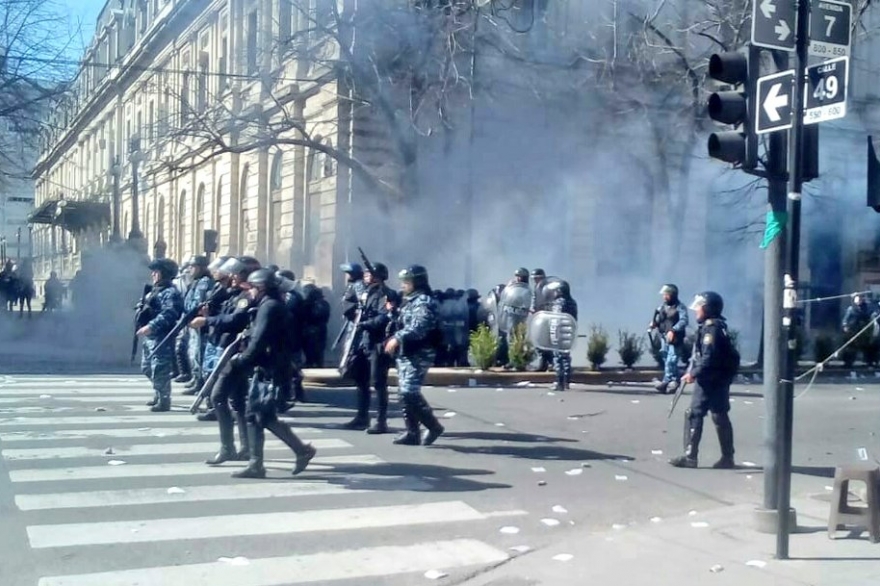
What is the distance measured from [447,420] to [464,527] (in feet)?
15.6

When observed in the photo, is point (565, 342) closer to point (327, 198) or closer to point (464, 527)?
point (464, 527)

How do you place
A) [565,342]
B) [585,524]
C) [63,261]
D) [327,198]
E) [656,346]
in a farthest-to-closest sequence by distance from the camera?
[63,261] < [327,198] < [656,346] < [565,342] < [585,524]

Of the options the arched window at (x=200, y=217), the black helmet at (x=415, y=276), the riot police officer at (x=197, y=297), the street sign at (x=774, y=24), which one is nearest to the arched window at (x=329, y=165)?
the riot police officer at (x=197, y=297)

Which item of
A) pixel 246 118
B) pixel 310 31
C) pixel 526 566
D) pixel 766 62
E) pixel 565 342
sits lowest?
pixel 526 566

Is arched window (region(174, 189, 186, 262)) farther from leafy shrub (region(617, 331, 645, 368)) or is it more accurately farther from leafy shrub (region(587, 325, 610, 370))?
leafy shrub (region(587, 325, 610, 370))

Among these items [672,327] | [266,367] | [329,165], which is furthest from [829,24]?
[329,165]

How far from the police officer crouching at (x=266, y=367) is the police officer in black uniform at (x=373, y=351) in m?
2.19

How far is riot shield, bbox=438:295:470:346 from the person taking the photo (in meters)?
17.1

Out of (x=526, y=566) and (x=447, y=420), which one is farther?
(x=447, y=420)

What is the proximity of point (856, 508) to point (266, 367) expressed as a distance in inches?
160

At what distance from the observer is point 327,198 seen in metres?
24.7

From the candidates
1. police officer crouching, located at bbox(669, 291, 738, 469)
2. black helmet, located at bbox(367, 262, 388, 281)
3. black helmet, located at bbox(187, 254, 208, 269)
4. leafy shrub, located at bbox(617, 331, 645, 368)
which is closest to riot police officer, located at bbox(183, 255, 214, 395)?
black helmet, located at bbox(187, 254, 208, 269)

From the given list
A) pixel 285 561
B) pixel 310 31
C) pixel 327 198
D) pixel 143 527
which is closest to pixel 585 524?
pixel 285 561

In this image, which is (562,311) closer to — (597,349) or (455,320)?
(597,349)
